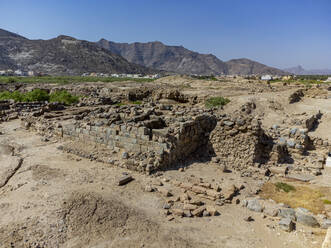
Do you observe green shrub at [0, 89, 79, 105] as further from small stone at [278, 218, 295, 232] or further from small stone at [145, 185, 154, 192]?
small stone at [278, 218, 295, 232]

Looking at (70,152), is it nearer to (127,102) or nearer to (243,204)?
(243,204)

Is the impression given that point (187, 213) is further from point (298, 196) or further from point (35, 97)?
point (35, 97)

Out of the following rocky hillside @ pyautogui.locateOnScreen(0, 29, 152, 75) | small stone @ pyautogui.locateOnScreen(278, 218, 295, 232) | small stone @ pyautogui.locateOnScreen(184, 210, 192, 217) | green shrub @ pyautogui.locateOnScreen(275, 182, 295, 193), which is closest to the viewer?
small stone @ pyautogui.locateOnScreen(278, 218, 295, 232)

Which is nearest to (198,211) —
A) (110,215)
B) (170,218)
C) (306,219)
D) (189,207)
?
(189,207)

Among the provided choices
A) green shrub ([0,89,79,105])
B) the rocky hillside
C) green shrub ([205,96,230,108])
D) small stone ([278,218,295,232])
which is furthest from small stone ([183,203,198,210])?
the rocky hillside

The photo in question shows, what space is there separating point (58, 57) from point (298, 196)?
12550cm

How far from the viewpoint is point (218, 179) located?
9250mm

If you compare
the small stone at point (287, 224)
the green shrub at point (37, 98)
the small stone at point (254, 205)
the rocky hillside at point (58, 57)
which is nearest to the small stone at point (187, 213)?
the small stone at point (254, 205)

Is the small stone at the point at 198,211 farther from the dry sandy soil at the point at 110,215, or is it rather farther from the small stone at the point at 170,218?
the small stone at the point at 170,218

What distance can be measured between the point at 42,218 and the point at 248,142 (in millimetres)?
7578

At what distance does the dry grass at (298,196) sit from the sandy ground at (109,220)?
633mm

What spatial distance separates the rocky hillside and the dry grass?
357 ft

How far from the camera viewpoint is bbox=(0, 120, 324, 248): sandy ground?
5.83 meters

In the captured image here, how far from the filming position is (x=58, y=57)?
387 ft
